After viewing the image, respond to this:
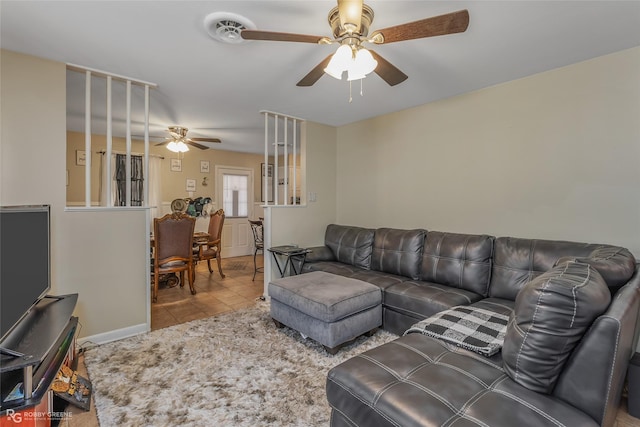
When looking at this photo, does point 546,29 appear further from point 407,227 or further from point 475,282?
point 407,227

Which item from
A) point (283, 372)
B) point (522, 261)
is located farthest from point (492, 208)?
point (283, 372)

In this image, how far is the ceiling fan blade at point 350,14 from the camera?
4.63 feet

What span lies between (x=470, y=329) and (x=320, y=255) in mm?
2218

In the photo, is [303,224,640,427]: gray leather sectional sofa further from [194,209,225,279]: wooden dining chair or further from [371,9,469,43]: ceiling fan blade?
[194,209,225,279]: wooden dining chair

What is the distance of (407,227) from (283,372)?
227cm

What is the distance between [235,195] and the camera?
6684mm

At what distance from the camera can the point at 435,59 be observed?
2.29m

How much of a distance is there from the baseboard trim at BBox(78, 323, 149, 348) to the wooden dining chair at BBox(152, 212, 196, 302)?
99 centimetres

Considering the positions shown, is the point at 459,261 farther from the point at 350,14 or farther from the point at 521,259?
the point at 350,14

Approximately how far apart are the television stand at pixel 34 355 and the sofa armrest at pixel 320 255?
7.59ft

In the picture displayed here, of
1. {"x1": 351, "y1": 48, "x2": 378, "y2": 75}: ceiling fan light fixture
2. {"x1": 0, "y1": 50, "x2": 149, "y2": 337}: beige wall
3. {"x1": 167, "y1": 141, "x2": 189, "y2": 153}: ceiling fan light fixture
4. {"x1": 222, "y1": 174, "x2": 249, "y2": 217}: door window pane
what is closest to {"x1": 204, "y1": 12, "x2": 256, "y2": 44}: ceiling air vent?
{"x1": 351, "y1": 48, "x2": 378, "y2": 75}: ceiling fan light fixture

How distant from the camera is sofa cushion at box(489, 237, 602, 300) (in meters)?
2.19

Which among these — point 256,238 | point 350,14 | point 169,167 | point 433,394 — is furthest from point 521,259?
point 169,167

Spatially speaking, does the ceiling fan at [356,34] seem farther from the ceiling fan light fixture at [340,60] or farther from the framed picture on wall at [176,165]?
the framed picture on wall at [176,165]
